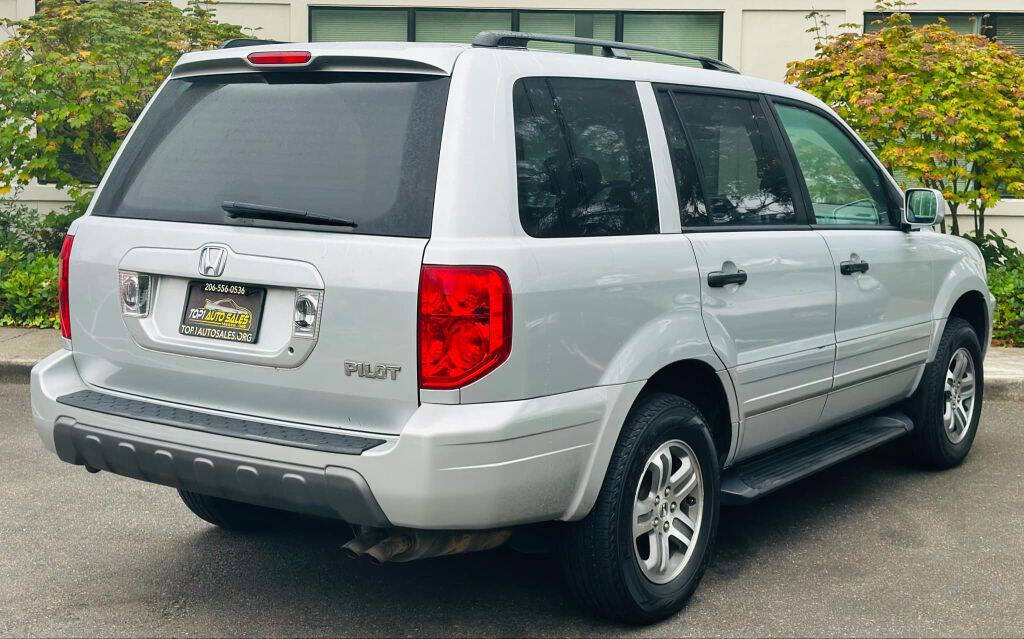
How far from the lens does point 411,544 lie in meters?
3.60

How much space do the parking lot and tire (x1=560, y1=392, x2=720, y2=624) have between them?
127 mm

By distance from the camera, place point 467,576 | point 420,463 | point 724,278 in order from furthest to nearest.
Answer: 1. point 467,576
2. point 724,278
3. point 420,463

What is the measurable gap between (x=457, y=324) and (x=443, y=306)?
0.06 m

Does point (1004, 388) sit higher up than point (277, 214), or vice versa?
point (277, 214)

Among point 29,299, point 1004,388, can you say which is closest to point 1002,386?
point 1004,388

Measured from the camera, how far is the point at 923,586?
4.52m

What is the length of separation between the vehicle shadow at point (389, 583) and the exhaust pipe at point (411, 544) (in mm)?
500

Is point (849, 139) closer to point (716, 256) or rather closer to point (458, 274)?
point (716, 256)

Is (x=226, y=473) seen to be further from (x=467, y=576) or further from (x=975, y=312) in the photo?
(x=975, y=312)

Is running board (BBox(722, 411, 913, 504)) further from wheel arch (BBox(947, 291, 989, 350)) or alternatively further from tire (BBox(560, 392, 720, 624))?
wheel arch (BBox(947, 291, 989, 350))

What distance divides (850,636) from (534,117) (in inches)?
78.0

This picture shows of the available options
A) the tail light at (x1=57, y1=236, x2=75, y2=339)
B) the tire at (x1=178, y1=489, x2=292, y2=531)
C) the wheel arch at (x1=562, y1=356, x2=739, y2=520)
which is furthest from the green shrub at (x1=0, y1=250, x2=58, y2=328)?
the wheel arch at (x1=562, y1=356, x2=739, y2=520)

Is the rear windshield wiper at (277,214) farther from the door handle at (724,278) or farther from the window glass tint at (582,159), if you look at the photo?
the door handle at (724,278)

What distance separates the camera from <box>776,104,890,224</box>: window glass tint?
17.0 feet
